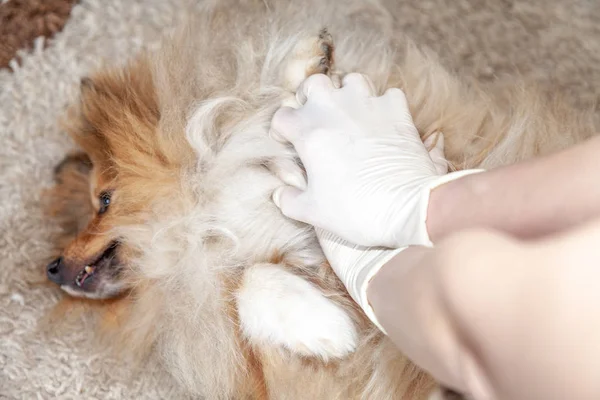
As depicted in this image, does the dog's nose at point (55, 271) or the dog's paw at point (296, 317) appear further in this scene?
the dog's nose at point (55, 271)

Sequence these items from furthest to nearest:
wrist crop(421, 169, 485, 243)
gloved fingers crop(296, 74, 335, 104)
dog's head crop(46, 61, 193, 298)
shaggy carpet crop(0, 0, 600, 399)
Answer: shaggy carpet crop(0, 0, 600, 399), dog's head crop(46, 61, 193, 298), gloved fingers crop(296, 74, 335, 104), wrist crop(421, 169, 485, 243)

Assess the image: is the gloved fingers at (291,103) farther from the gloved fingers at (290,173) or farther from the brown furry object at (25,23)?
the brown furry object at (25,23)

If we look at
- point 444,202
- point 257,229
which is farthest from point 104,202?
point 444,202

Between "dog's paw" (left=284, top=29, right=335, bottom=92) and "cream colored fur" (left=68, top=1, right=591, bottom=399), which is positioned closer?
"cream colored fur" (left=68, top=1, right=591, bottom=399)

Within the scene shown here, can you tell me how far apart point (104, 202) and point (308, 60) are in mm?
676

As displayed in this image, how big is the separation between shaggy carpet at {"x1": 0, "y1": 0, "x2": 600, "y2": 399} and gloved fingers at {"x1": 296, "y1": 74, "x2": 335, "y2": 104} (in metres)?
0.70

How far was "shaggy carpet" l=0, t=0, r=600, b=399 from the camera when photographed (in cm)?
192

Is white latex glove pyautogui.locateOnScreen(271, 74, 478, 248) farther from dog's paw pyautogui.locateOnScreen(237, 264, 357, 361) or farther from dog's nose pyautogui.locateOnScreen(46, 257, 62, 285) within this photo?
dog's nose pyautogui.locateOnScreen(46, 257, 62, 285)

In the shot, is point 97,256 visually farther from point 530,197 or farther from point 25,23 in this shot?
point 530,197

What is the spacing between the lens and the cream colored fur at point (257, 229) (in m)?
1.46

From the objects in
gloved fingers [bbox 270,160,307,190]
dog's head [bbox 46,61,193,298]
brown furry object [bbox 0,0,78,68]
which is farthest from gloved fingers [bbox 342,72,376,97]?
brown furry object [bbox 0,0,78,68]

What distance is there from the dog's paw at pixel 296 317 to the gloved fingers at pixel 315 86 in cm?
44

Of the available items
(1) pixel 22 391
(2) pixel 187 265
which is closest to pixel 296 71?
(2) pixel 187 265

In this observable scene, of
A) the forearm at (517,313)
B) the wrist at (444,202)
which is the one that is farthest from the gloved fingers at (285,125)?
the forearm at (517,313)
